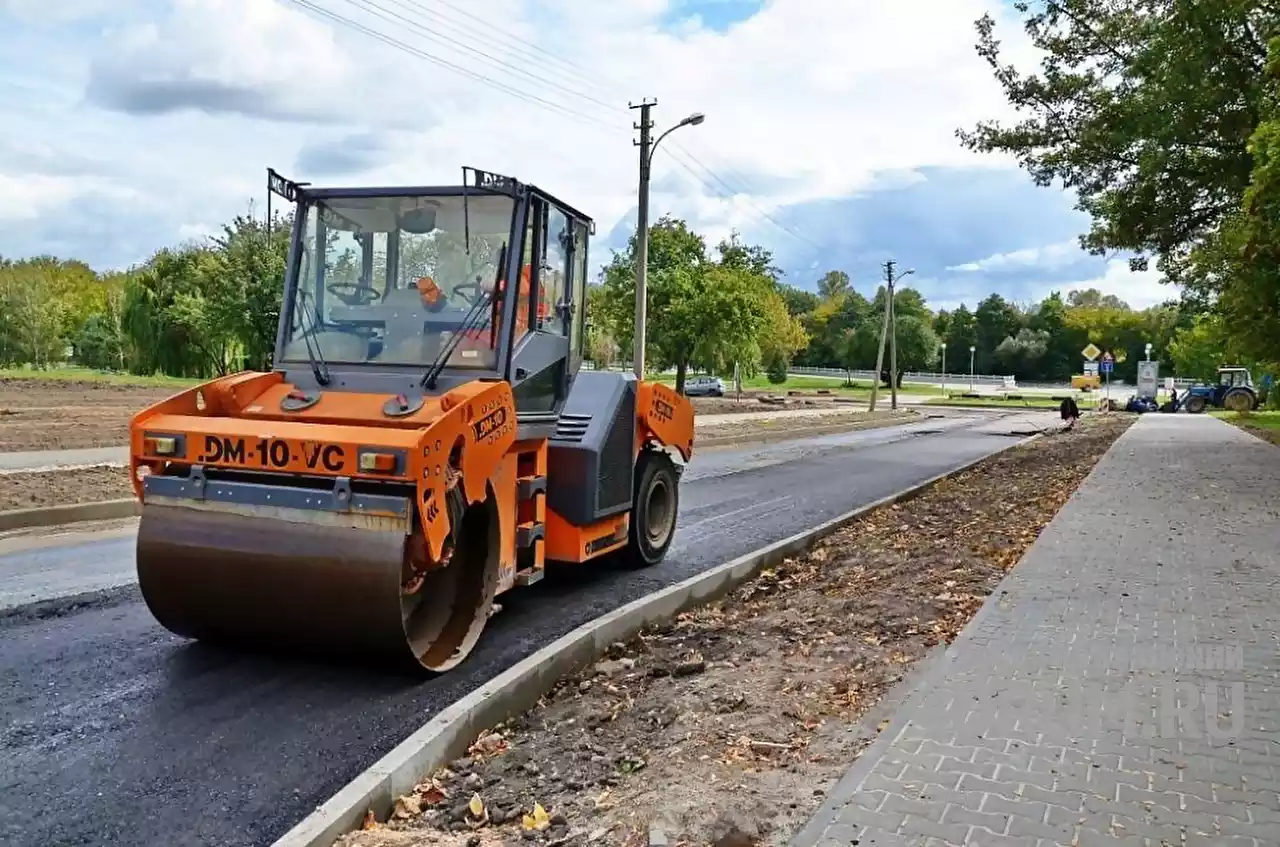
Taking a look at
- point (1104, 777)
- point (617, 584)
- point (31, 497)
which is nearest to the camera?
point (1104, 777)

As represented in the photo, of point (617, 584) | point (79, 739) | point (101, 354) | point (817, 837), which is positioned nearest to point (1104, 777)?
point (817, 837)

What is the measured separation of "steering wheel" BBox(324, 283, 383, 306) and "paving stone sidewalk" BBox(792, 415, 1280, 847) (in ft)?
13.0

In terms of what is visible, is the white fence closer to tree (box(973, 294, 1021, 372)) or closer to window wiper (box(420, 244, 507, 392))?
tree (box(973, 294, 1021, 372))

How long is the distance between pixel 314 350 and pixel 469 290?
1.05 metres

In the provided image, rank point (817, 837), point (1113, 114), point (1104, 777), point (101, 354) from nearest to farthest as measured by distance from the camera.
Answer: point (817, 837), point (1104, 777), point (1113, 114), point (101, 354)

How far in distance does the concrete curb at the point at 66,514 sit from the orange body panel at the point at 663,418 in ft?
20.5

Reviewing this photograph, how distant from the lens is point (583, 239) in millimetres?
7734

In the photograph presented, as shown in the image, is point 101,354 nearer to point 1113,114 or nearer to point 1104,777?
point 1113,114

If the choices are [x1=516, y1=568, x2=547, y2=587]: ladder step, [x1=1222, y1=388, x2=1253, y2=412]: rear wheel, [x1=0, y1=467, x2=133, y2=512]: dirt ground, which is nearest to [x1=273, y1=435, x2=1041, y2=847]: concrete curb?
[x1=516, y1=568, x2=547, y2=587]: ladder step

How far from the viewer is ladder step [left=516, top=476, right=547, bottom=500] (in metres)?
6.82

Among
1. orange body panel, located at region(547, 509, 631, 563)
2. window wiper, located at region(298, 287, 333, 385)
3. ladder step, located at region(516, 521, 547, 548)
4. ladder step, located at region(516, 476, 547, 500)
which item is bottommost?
orange body panel, located at region(547, 509, 631, 563)

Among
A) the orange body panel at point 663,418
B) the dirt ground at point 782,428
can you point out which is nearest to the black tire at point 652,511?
the orange body panel at point 663,418

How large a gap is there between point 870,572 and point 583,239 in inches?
147

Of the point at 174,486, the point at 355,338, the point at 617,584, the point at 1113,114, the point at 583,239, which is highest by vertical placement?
the point at 1113,114
